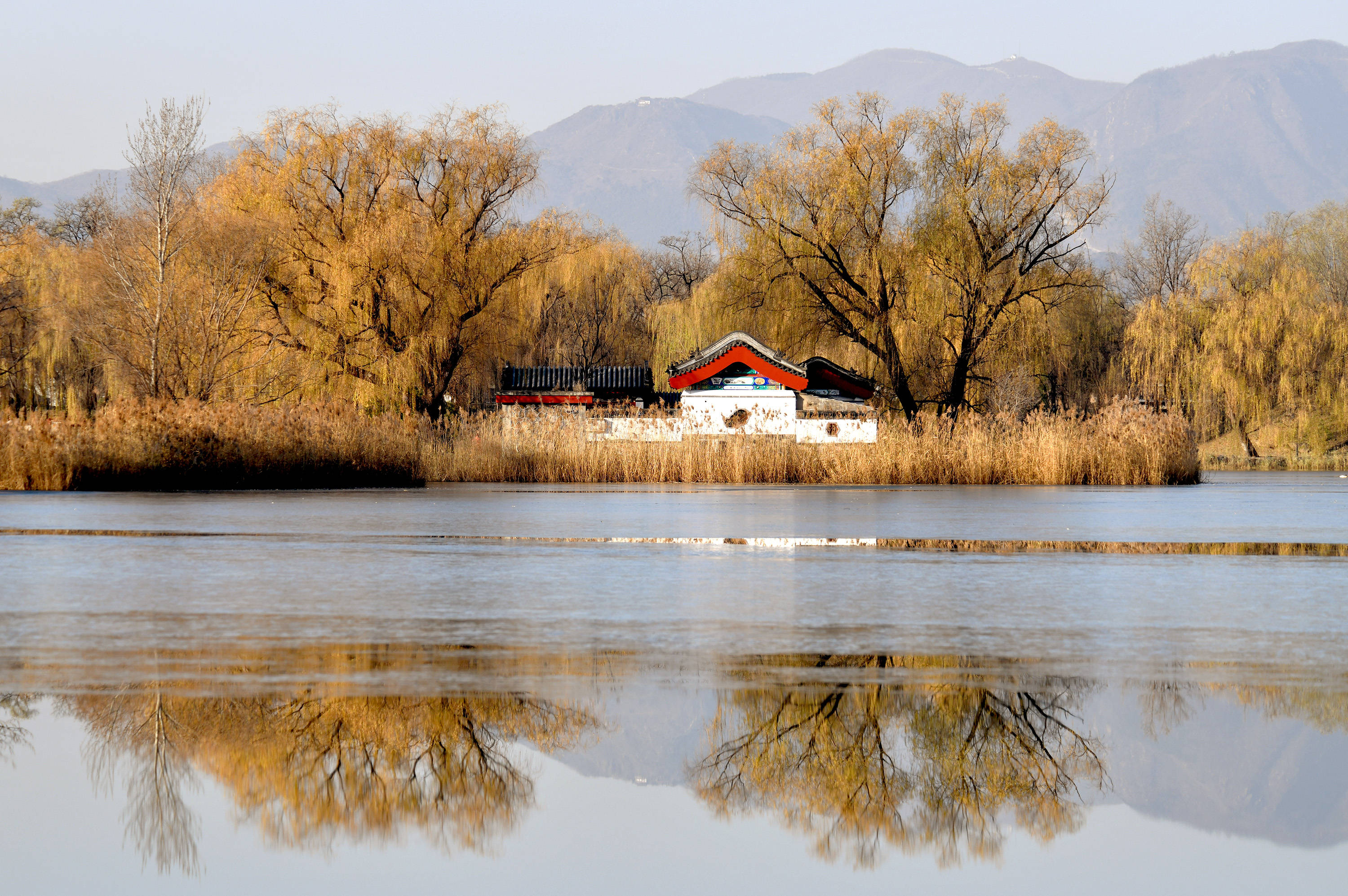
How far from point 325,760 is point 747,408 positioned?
126 feet

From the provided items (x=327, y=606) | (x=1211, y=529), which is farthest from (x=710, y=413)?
(x=327, y=606)

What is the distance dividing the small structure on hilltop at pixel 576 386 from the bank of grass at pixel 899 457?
16.0 metres

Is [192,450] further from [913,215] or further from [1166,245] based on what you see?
[1166,245]

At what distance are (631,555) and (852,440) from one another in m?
19.3

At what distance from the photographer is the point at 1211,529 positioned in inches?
610

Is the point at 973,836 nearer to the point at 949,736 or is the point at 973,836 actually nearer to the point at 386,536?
the point at 949,736

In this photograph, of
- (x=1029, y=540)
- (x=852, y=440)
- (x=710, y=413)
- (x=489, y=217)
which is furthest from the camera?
(x=489, y=217)

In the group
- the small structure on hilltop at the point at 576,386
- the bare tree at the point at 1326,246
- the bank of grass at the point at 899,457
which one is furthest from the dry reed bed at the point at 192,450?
the bare tree at the point at 1326,246

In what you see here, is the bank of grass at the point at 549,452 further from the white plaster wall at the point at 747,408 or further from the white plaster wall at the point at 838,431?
the white plaster wall at the point at 747,408

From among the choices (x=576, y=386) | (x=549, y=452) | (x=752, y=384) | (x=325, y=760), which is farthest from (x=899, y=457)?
(x=325, y=760)

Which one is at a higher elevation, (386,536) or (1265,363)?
(1265,363)

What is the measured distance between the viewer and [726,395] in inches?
1698

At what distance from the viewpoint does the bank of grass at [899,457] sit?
94.2ft

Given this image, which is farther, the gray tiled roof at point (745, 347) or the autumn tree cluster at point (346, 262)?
the gray tiled roof at point (745, 347)
